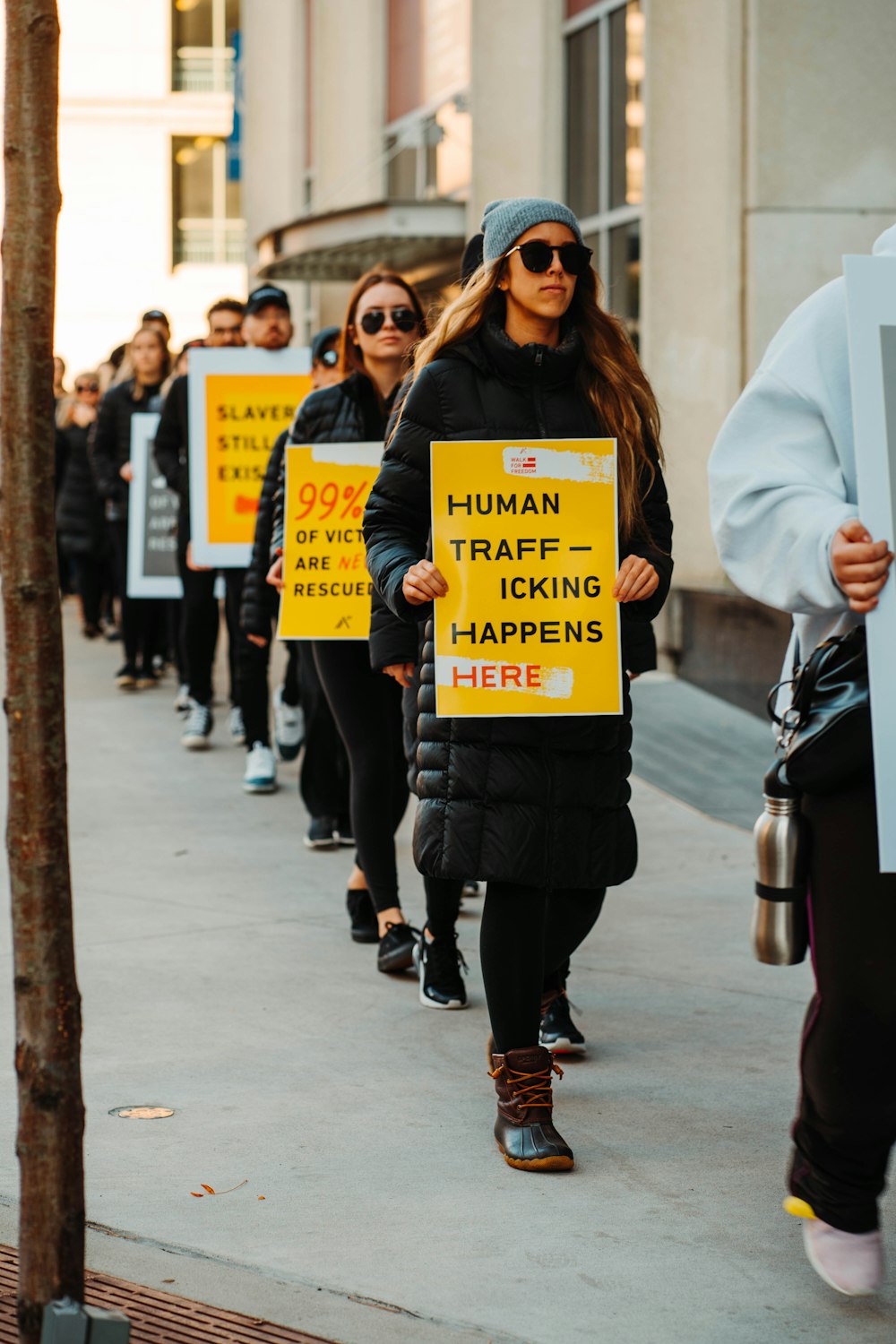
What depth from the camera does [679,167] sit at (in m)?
11.1

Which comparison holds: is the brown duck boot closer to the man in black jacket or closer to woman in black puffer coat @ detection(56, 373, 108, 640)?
the man in black jacket

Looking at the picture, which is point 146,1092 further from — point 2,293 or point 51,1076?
point 2,293

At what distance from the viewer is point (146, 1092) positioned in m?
4.43

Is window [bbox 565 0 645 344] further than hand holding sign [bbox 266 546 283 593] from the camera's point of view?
Yes

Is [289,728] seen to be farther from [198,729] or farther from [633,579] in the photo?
[633,579]

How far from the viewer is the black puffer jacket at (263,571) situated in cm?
712

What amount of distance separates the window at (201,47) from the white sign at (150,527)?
111ft

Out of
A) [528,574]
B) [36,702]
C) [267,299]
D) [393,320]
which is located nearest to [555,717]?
[528,574]

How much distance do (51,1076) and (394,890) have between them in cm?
287

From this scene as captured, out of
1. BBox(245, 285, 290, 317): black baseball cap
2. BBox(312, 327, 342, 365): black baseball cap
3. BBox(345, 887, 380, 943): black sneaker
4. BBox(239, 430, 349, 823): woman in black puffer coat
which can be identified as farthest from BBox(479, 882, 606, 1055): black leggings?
BBox(245, 285, 290, 317): black baseball cap

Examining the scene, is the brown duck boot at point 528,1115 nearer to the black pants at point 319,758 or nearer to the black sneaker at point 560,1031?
the black sneaker at point 560,1031

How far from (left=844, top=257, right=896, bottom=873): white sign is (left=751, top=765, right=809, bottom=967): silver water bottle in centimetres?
16

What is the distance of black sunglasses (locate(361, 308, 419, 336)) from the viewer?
5.71 m

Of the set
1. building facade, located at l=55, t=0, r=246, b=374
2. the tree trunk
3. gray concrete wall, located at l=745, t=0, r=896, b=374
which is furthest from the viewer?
Result: building facade, located at l=55, t=0, r=246, b=374
